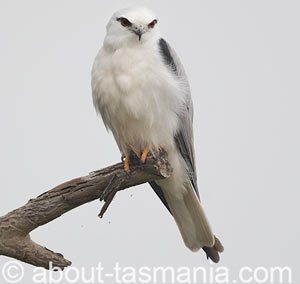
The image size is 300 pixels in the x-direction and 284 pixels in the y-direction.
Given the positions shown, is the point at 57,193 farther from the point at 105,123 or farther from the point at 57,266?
the point at 105,123

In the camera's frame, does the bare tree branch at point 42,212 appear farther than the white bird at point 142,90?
No

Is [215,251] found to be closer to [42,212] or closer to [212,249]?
[212,249]

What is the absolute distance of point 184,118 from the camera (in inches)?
248

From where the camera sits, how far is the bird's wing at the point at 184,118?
616 centimetres

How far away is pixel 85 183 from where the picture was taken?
5520mm

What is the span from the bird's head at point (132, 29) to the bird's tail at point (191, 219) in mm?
1463

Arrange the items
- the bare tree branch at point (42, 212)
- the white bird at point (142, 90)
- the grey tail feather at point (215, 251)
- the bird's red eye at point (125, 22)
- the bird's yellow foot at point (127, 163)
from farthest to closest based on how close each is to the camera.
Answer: the grey tail feather at point (215, 251), the bird's red eye at point (125, 22), the white bird at point (142, 90), the bird's yellow foot at point (127, 163), the bare tree branch at point (42, 212)

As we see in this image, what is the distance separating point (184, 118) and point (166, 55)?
57 cm

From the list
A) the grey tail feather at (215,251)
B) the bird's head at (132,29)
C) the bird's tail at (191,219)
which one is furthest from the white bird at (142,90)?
the grey tail feather at (215,251)

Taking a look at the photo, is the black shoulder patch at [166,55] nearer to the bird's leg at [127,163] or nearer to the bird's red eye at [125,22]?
the bird's red eye at [125,22]

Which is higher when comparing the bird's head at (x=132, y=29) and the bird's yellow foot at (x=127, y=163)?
the bird's head at (x=132, y=29)

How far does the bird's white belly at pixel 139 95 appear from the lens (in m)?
5.90

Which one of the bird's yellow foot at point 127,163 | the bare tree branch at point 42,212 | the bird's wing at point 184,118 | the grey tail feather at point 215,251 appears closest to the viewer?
the bare tree branch at point 42,212

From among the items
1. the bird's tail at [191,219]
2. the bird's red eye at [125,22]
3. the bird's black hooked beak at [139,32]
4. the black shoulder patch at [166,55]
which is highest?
the bird's red eye at [125,22]
